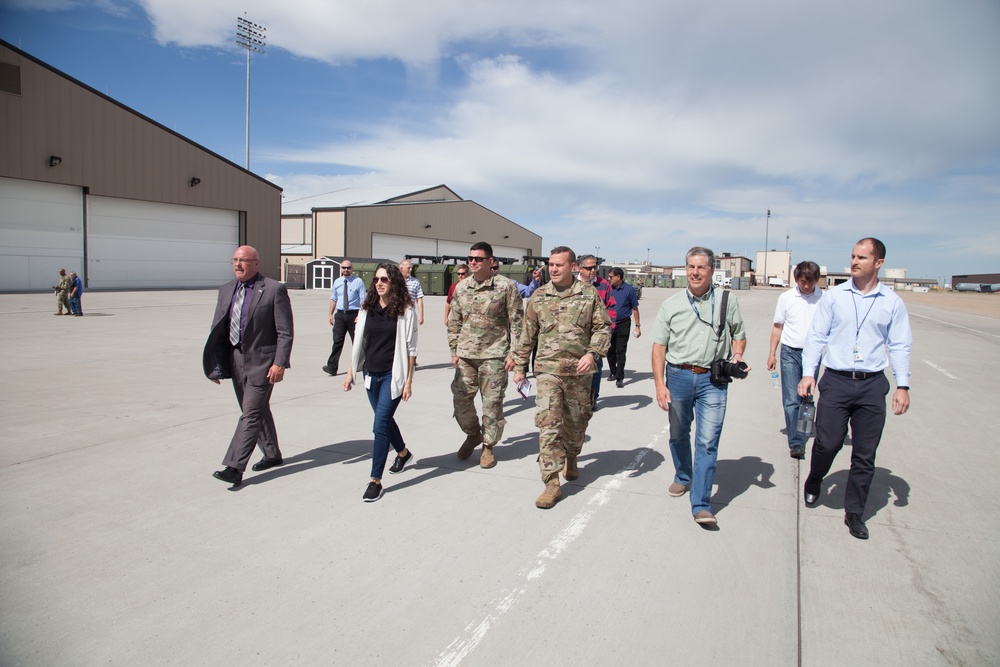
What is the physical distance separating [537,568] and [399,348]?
6.34ft

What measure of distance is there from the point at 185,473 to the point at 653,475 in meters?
3.79

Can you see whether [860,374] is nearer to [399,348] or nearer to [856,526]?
[856,526]

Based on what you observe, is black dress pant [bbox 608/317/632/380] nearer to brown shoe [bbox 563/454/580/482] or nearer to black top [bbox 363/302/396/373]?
brown shoe [bbox 563/454/580/482]

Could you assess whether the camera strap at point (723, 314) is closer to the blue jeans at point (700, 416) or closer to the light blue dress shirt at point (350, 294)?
the blue jeans at point (700, 416)

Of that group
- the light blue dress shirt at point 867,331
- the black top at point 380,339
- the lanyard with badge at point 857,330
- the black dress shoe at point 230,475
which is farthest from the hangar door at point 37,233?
the lanyard with badge at point 857,330

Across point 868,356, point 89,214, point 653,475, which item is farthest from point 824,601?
point 89,214

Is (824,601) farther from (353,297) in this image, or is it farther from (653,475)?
(353,297)

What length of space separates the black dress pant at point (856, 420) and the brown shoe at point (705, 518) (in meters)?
0.88

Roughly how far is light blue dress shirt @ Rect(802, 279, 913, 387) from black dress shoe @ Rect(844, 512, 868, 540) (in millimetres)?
907

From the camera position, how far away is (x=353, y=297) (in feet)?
31.3

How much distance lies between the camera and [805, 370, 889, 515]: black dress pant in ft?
12.8

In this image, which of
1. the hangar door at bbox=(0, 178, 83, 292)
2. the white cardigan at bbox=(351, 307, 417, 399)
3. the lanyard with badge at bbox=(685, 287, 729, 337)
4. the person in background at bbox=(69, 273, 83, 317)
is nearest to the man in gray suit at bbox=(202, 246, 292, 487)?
the white cardigan at bbox=(351, 307, 417, 399)

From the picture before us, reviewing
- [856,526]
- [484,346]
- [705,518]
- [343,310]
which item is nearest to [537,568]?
[705,518]

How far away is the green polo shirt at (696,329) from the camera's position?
13.3 feet
